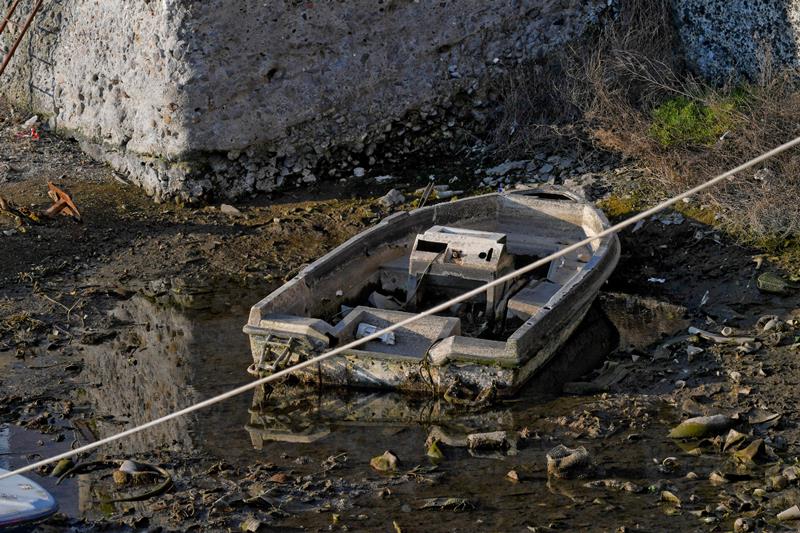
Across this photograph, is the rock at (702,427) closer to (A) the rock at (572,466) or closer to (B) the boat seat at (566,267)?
(A) the rock at (572,466)

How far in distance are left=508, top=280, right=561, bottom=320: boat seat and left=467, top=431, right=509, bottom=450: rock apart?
157 centimetres

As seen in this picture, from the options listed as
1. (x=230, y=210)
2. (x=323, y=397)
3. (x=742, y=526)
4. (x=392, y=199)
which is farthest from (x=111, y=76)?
(x=742, y=526)

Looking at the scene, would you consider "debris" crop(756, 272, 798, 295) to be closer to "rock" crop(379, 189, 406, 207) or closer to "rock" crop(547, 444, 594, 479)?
"rock" crop(547, 444, 594, 479)

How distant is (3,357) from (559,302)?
439 centimetres

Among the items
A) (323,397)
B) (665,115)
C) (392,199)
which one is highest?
(665,115)

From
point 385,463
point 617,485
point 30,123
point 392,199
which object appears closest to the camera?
point 617,485

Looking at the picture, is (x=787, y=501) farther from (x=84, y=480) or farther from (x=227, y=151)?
(x=227, y=151)

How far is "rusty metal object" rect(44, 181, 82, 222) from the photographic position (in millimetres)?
12180

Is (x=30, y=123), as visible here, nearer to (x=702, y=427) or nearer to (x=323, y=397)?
(x=323, y=397)

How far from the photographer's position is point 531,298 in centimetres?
976

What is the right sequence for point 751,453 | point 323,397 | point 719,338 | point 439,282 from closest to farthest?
point 751,453
point 323,397
point 719,338
point 439,282

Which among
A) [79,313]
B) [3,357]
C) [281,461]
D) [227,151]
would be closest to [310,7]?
[227,151]

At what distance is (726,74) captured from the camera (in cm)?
1320

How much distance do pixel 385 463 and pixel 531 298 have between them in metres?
2.41
